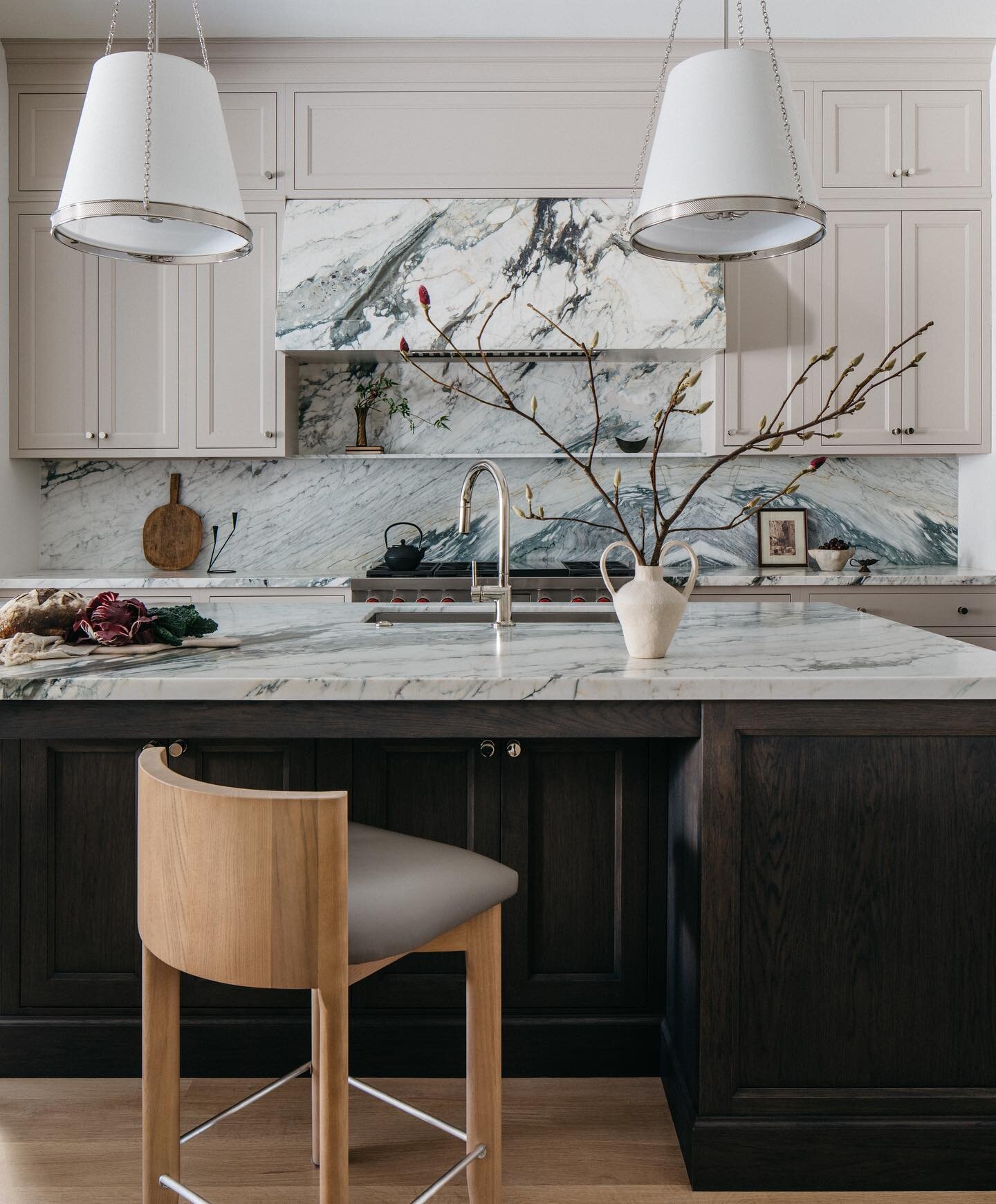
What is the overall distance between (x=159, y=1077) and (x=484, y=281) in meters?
3.15

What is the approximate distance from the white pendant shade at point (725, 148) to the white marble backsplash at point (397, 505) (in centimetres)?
250

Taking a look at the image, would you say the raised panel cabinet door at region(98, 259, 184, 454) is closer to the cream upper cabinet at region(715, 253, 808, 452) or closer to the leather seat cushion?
the cream upper cabinet at region(715, 253, 808, 452)

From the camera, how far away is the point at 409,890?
55.1 inches

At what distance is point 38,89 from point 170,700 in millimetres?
3416

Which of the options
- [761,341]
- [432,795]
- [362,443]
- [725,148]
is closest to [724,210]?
[725,148]

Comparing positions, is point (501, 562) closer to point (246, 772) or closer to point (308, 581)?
point (246, 772)

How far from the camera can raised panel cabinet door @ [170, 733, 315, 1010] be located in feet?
6.56

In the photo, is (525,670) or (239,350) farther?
(239,350)

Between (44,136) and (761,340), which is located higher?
(44,136)

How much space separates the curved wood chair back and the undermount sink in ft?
6.11

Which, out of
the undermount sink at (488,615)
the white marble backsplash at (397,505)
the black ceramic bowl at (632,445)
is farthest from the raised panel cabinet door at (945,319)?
the undermount sink at (488,615)

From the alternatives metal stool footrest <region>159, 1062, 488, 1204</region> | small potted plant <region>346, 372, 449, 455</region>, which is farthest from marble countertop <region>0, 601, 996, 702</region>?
small potted plant <region>346, 372, 449, 455</region>

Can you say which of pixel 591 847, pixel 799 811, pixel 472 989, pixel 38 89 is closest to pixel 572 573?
pixel 591 847

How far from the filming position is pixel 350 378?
174 inches
